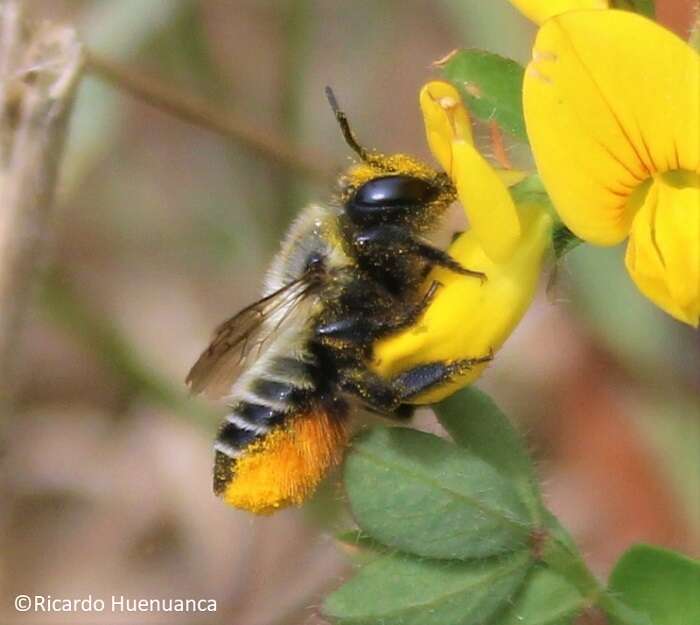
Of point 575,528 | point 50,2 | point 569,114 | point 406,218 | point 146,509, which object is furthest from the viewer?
point 50,2

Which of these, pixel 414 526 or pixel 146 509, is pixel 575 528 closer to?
pixel 146 509

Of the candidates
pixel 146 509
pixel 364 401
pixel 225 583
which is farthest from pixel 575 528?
pixel 364 401

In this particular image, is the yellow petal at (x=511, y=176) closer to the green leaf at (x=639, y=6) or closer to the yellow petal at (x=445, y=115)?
the yellow petal at (x=445, y=115)

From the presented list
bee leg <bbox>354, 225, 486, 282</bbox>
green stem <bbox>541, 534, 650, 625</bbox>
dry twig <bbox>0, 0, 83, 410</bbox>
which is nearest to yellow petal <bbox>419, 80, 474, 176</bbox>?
bee leg <bbox>354, 225, 486, 282</bbox>

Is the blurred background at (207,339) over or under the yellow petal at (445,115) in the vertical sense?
under

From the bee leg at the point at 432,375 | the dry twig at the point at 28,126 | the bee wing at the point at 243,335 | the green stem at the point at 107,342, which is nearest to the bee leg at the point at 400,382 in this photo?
the bee leg at the point at 432,375

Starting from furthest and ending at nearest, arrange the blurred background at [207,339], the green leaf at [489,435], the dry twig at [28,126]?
1. the blurred background at [207,339]
2. the dry twig at [28,126]
3. the green leaf at [489,435]
